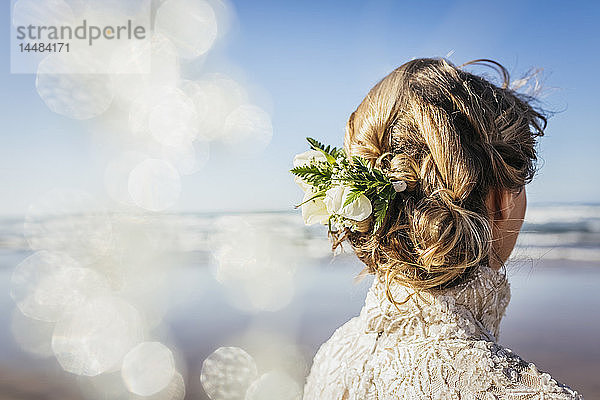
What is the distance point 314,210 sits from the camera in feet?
4.38

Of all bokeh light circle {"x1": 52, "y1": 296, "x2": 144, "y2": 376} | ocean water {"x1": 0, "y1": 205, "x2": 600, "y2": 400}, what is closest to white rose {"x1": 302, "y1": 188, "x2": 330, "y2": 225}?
ocean water {"x1": 0, "y1": 205, "x2": 600, "y2": 400}

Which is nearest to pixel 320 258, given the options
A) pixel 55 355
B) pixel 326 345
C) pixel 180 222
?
pixel 180 222

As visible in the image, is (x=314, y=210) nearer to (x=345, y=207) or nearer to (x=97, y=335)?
(x=345, y=207)

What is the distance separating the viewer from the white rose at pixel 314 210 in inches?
52.2

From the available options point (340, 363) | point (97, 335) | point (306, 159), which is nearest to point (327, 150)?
point (306, 159)

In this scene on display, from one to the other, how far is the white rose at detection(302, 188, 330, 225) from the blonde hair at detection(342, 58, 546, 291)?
8cm

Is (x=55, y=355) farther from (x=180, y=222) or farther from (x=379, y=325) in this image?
(x=379, y=325)

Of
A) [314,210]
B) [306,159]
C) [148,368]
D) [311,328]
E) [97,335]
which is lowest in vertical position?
[148,368]

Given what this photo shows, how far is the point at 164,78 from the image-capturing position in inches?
260

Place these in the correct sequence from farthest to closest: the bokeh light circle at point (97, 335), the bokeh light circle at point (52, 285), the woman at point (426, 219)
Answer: the bokeh light circle at point (52, 285) < the bokeh light circle at point (97, 335) < the woman at point (426, 219)

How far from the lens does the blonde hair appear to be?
1158mm

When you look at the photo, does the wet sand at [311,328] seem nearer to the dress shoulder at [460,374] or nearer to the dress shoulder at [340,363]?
the dress shoulder at [340,363]

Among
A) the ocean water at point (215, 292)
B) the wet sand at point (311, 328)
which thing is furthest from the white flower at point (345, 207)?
the wet sand at point (311, 328)

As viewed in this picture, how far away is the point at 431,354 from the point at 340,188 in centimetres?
42
